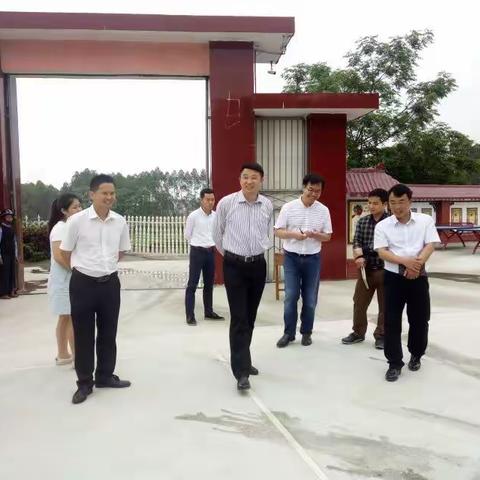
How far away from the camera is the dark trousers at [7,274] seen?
796cm

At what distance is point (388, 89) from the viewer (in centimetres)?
2186

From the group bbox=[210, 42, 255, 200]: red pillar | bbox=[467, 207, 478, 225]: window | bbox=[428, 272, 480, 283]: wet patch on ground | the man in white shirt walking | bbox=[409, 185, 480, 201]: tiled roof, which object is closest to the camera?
the man in white shirt walking

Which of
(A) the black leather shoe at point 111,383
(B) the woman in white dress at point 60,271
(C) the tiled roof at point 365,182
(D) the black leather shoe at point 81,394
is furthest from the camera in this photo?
(C) the tiled roof at point 365,182

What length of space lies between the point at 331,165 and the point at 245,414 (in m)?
6.72

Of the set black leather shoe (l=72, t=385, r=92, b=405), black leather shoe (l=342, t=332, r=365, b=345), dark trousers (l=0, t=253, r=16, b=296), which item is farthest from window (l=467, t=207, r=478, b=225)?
black leather shoe (l=72, t=385, r=92, b=405)

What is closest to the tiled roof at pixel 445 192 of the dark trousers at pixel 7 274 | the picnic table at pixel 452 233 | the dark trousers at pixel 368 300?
the picnic table at pixel 452 233

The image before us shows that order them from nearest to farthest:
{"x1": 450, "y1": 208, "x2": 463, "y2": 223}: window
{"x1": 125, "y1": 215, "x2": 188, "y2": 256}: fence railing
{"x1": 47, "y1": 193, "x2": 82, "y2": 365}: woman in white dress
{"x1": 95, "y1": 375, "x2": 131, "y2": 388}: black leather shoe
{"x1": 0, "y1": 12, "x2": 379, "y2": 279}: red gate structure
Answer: {"x1": 95, "y1": 375, "x2": 131, "y2": 388}: black leather shoe < {"x1": 47, "y1": 193, "x2": 82, "y2": 365}: woman in white dress < {"x1": 0, "y1": 12, "x2": 379, "y2": 279}: red gate structure < {"x1": 125, "y1": 215, "x2": 188, "y2": 256}: fence railing < {"x1": 450, "y1": 208, "x2": 463, "y2": 223}: window

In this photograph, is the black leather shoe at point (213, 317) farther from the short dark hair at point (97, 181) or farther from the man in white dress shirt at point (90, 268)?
the short dark hair at point (97, 181)

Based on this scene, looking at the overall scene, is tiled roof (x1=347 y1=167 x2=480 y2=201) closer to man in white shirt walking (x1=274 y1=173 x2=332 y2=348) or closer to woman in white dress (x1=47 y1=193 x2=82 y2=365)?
man in white shirt walking (x1=274 y1=173 x2=332 y2=348)

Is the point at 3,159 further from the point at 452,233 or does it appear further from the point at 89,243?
the point at 452,233

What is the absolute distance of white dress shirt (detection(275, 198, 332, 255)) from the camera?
4926 mm

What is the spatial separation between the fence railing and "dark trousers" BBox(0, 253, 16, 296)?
22.2ft

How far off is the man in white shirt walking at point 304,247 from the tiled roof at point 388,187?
9222mm

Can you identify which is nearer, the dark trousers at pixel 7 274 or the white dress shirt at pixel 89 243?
the white dress shirt at pixel 89 243
